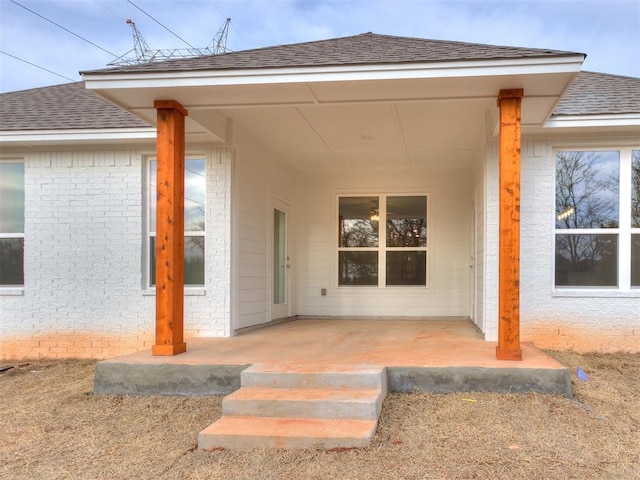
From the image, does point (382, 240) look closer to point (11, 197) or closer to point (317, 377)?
point (317, 377)

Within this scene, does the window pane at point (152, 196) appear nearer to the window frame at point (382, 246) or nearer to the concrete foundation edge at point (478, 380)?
the window frame at point (382, 246)

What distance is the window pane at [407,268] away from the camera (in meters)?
9.03

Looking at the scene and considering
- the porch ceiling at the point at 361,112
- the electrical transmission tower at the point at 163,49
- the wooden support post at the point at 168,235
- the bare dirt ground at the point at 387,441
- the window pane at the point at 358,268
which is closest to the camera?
the bare dirt ground at the point at 387,441

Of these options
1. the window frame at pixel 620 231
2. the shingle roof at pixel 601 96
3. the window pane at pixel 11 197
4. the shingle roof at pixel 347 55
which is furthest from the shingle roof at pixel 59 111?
the window frame at pixel 620 231

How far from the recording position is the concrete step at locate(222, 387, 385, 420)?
3.77 m

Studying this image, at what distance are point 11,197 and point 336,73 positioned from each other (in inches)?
205

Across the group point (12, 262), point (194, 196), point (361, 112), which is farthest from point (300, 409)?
point (12, 262)

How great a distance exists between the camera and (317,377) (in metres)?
4.21

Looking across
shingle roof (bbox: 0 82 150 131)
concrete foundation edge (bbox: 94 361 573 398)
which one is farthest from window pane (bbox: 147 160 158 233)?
concrete foundation edge (bbox: 94 361 573 398)

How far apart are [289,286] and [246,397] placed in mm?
4874

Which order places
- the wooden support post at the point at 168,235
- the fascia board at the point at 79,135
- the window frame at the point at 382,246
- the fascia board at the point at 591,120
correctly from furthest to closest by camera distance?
the window frame at the point at 382,246
the fascia board at the point at 79,135
the fascia board at the point at 591,120
the wooden support post at the point at 168,235

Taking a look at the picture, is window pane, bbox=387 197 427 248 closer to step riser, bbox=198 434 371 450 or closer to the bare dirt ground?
the bare dirt ground

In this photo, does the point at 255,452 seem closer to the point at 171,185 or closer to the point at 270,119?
the point at 171,185

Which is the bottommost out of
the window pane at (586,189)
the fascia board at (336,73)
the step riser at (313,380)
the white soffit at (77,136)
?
the step riser at (313,380)
